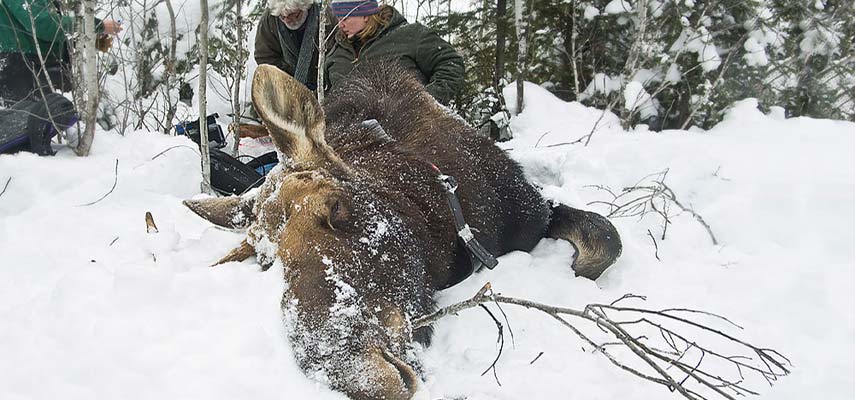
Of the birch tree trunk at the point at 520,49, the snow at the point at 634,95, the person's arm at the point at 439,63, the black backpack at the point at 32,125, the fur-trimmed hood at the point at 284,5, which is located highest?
the fur-trimmed hood at the point at 284,5

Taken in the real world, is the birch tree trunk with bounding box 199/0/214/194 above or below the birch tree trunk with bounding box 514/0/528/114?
above

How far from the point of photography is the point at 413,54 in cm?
497

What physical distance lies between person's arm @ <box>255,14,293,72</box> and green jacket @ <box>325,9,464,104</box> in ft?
3.23

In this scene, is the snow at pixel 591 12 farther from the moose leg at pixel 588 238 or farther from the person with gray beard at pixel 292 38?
the moose leg at pixel 588 238

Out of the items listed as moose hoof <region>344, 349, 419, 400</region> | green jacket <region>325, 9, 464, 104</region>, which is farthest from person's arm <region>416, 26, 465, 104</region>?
moose hoof <region>344, 349, 419, 400</region>

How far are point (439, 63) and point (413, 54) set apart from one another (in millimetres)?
250

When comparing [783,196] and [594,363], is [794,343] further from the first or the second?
[783,196]

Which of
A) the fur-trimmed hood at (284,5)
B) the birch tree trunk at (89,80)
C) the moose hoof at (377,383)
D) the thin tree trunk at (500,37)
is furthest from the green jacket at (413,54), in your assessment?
the thin tree trunk at (500,37)

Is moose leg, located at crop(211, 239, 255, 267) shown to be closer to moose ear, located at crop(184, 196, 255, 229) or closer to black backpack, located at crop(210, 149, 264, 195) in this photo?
moose ear, located at crop(184, 196, 255, 229)

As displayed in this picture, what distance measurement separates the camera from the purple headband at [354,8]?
4.55 meters

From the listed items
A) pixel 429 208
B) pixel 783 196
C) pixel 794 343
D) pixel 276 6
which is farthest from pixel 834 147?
pixel 276 6

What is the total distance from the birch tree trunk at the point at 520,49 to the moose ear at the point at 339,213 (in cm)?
708

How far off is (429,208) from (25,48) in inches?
242

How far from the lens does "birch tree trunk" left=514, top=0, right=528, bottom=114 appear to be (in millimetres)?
8828
